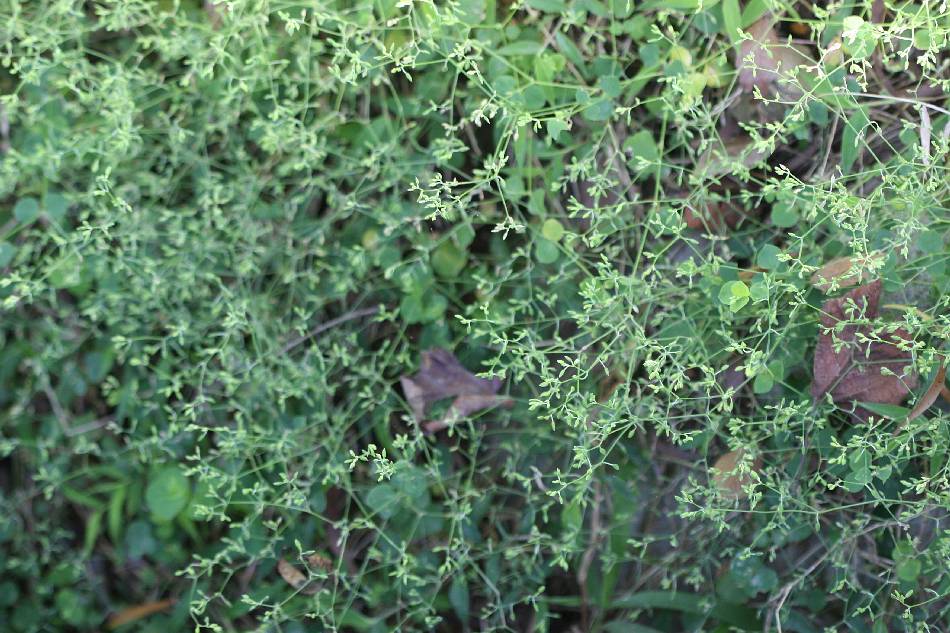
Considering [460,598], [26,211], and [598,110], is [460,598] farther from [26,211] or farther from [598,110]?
[26,211]

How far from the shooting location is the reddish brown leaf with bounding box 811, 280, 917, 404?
57.0 inches

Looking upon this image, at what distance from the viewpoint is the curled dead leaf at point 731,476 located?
1.49 meters

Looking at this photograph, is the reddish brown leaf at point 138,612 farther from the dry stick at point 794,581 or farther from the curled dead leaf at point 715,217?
the curled dead leaf at point 715,217

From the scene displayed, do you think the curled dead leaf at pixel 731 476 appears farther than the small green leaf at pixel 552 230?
No

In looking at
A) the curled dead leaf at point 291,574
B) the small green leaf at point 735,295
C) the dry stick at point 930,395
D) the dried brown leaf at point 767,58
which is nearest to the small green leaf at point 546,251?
the small green leaf at point 735,295

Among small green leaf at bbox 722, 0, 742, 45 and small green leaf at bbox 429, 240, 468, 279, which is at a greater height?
small green leaf at bbox 722, 0, 742, 45

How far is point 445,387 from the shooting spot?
1.77 meters

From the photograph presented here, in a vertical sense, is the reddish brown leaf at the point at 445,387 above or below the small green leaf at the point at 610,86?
below

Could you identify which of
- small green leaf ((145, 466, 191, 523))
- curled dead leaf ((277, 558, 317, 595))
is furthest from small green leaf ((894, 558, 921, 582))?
small green leaf ((145, 466, 191, 523))

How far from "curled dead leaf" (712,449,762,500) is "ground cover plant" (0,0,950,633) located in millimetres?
18

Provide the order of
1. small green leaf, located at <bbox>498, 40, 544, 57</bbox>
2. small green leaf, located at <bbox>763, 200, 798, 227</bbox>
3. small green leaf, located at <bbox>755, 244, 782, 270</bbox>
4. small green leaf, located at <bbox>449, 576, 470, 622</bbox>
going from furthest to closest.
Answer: small green leaf, located at <bbox>449, 576, 470, 622</bbox> < small green leaf, located at <bbox>498, 40, 544, 57</bbox> < small green leaf, located at <bbox>763, 200, 798, 227</bbox> < small green leaf, located at <bbox>755, 244, 782, 270</bbox>

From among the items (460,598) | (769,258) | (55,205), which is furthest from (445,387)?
(55,205)

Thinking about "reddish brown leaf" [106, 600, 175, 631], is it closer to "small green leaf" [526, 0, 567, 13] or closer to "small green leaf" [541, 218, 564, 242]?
"small green leaf" [541, 218, 564, 242]

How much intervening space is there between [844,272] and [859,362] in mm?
158
